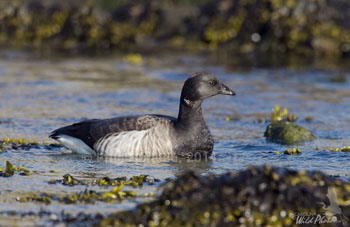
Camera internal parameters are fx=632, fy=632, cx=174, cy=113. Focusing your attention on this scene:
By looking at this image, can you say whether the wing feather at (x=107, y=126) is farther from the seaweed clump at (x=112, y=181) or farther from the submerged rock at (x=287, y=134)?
the submerged rock at (x=287, y=134)

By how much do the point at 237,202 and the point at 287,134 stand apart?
5446 mm

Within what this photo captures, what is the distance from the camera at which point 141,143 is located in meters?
10.2

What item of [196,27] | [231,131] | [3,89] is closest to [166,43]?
[196,27]

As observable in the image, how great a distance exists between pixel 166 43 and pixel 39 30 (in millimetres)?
5339

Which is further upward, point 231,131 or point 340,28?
point 340,28

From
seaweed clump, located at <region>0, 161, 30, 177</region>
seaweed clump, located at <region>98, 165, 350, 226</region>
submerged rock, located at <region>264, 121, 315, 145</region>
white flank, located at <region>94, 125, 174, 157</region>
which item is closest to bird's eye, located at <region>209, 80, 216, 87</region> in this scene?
white flank, located at <region>94, 125, 174, 157</region>

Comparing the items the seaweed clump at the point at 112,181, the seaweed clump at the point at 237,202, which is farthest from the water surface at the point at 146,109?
the seaweed clump at the point at 237,202

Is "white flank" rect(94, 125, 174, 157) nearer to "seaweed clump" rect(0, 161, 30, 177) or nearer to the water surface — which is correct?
the water surface

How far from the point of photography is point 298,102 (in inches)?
632

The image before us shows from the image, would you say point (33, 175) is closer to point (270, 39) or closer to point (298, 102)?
point (298, 102)

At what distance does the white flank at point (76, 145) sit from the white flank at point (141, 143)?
1.44ft

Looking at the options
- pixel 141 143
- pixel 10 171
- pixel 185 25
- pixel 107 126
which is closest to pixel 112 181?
pixel 10 171

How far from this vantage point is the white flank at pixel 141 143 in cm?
1024

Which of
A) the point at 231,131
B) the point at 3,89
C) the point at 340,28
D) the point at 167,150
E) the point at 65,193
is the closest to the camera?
the point at 65,193
